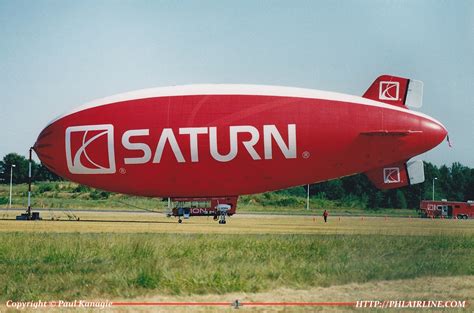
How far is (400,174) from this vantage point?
33719 mm

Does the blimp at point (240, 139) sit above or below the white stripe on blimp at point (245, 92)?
below

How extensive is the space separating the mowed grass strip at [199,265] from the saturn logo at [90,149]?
6082mm

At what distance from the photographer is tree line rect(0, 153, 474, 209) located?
11911 centimetres

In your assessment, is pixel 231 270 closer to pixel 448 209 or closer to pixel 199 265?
pixel 199 265

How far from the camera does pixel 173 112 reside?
106 ft

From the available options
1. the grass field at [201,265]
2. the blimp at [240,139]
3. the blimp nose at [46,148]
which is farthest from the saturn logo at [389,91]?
the blimp nose at [46,148]

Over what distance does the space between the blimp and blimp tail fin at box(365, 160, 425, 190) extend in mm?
59

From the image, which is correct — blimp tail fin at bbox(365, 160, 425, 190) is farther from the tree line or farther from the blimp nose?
the tree line

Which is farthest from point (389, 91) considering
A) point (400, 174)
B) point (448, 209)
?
point (448, 209)

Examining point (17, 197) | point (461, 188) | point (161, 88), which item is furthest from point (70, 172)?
point (461, 188)

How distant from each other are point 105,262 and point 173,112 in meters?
13.2

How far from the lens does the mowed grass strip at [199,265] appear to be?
16047 mm

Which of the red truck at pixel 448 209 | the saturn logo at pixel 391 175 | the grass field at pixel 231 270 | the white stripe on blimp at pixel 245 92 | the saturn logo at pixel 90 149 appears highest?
the white stripe on blimp at pixel 245 92

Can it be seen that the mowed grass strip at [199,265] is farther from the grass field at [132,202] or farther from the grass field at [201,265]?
the grass field at [132,202]
